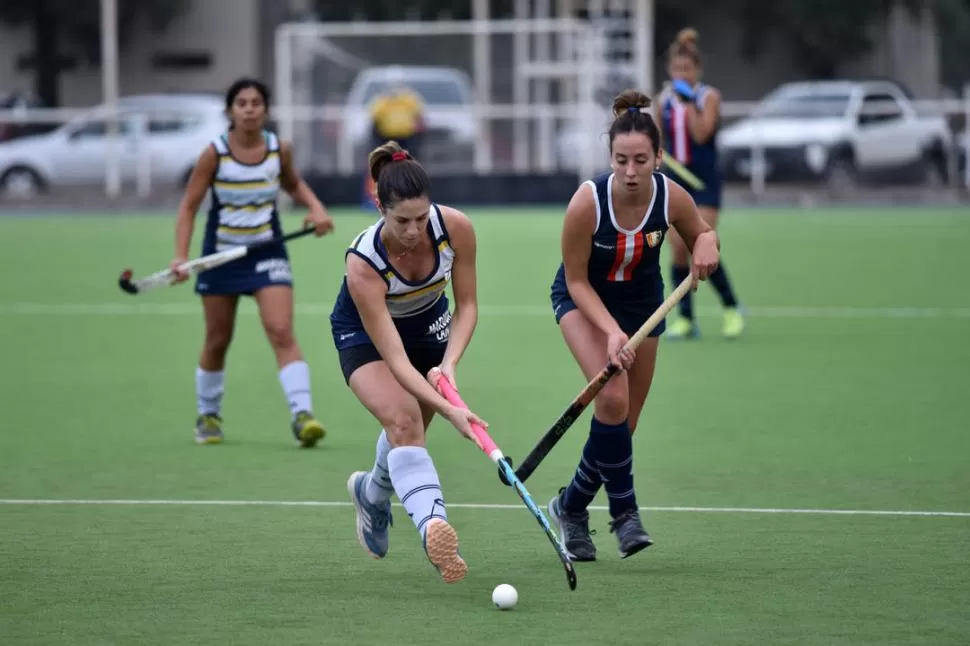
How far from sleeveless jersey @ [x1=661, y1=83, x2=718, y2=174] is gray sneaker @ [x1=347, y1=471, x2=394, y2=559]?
670 cm

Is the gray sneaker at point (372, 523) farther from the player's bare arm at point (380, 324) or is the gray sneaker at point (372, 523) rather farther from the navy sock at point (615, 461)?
the navy sock at point (615, 461)

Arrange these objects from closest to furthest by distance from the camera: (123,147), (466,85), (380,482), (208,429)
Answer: (380,482) < (208,429) < (466,85) < (123,147)

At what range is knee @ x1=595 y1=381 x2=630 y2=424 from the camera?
20.8 ft

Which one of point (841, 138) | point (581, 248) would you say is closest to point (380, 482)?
point (581, 248)

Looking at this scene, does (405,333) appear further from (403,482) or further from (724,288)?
(724,288)

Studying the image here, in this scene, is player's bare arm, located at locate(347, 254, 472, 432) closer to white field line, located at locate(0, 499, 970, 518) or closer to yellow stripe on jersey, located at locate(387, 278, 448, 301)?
yellow stripe on jersey, located at locate(387, 278, 448, 301)

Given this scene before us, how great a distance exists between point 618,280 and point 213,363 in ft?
10.7

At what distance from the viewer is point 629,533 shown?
20.8 ft

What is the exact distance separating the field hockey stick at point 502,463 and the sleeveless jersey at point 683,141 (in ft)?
22.6

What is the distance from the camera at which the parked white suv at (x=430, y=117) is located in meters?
28.1

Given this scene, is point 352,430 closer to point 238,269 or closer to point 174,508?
point 238,269

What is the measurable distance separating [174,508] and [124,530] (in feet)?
1.58

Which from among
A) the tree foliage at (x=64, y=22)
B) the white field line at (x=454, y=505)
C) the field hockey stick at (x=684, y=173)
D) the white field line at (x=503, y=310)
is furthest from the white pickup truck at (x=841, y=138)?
the white field line at (x=454, y=505)

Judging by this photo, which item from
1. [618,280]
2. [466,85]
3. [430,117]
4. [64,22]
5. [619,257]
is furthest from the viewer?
[64,22]
